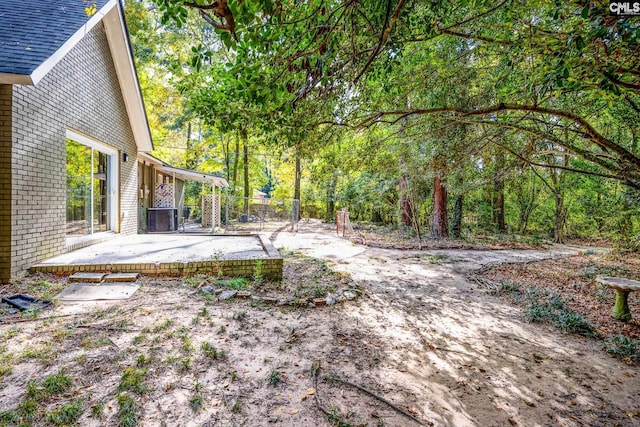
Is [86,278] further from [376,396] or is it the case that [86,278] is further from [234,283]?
[376,396]

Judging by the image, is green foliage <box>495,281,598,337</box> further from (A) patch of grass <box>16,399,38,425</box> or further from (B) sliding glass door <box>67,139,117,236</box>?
(B) sliding glass door <box>67,139,117,236</box>

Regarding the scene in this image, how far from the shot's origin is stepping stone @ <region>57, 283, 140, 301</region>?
161 inches

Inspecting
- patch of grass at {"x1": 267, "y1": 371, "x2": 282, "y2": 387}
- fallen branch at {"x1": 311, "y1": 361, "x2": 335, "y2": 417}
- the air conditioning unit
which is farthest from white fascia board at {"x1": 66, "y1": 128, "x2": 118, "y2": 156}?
fallen branch at {"x1": 311, "y1": 361, "x2": 335, "y2": 417}

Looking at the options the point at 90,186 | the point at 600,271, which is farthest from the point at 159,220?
the point at 600,271

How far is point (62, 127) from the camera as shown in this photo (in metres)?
5.53

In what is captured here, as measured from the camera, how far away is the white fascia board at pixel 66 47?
4.13 m

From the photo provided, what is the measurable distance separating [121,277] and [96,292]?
51cm

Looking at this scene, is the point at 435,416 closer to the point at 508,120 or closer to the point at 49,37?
the point at 508,120

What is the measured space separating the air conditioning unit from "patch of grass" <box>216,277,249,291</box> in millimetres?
7484

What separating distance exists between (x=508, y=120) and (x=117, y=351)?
255 inches

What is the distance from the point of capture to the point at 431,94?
4797mm

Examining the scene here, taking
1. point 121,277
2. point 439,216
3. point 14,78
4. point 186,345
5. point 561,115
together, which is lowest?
point 186,345

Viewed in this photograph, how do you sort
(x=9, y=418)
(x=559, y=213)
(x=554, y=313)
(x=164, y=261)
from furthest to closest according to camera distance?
(x=559, y=213) → (x=164, y=261) → (x=554, y=313) → (x=9, y=418)

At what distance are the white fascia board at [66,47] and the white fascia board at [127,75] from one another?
39 cm
